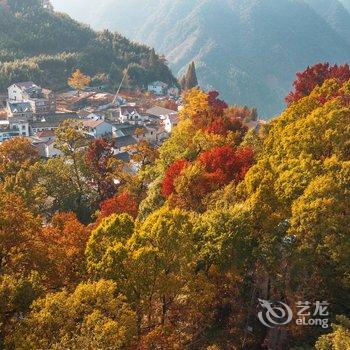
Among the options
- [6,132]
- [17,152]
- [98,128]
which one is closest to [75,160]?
[17,152]

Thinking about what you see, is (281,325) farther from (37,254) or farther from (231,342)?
(37,254)

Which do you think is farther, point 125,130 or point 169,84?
point 169,84

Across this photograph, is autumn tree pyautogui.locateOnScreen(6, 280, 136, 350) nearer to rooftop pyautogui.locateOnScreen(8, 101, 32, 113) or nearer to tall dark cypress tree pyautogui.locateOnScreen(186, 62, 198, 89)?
rooftop pyautogui.locateOnScreen(8, 101, 32, 113)

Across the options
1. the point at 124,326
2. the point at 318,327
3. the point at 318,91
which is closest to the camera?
the point at 124,326

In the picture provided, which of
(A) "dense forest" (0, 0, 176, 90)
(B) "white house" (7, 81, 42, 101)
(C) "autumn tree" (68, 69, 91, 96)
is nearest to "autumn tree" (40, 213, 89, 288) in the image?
(B) "white house" (7, 81, 42, 101)

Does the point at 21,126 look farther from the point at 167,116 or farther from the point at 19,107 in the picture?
the point at 167,116

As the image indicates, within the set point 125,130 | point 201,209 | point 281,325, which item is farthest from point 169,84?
point 281,325
